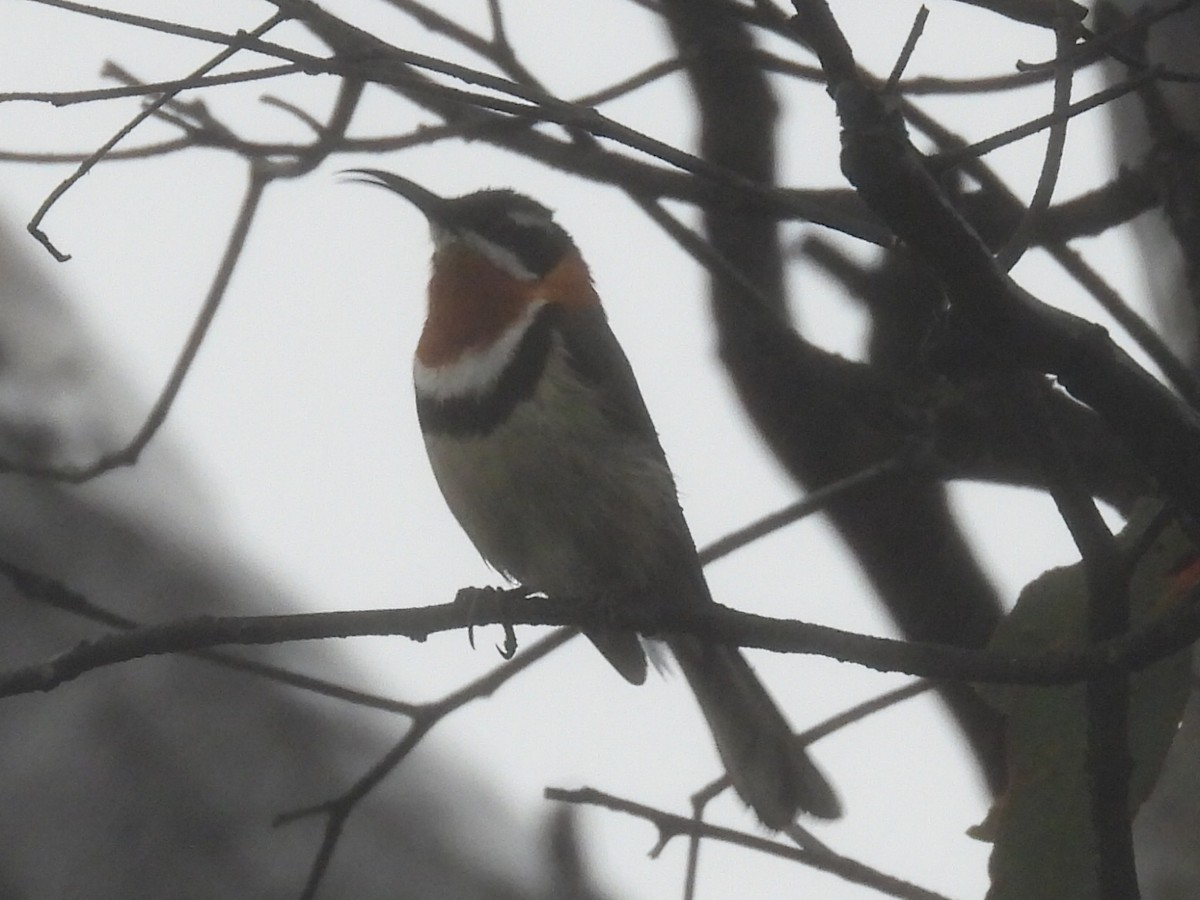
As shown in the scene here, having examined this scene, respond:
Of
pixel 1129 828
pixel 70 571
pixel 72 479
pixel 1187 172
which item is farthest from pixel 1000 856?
pixel 70 571

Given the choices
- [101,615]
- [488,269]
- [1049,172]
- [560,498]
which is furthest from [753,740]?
[1049,172]

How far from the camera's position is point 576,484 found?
3.43m

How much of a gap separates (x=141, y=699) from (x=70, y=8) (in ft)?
9.03

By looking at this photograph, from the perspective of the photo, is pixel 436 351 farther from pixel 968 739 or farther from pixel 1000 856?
pixel 1000 856

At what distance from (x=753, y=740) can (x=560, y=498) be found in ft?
2.19

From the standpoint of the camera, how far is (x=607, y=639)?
11.9 feet

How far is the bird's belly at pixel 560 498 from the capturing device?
3.42 metres

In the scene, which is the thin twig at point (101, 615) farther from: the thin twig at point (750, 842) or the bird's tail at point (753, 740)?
the bird's tail at point (753, 740)

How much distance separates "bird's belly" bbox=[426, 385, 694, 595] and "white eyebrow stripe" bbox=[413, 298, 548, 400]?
0.12 m

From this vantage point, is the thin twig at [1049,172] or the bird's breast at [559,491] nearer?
the thin twig at [1049,172]

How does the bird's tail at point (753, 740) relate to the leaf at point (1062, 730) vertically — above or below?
above

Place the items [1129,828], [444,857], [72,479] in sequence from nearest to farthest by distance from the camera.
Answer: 1. [1129,828]
2. [72,479]
3. [444,857]

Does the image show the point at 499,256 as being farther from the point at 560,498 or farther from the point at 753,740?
the point at 753,740

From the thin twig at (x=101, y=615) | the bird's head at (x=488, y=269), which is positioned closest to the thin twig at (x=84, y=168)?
the thin twig at (x=101, y=615)
